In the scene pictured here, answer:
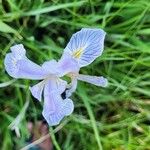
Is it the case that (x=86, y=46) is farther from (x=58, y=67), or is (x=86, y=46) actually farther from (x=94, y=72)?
(x=94, y=72)

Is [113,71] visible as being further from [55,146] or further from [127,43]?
[55,146]

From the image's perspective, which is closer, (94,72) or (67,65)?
(67,65)

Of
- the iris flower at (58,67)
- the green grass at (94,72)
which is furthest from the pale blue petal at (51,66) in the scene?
the green grass at (94,72)

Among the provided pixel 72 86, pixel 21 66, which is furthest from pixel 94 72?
pixel 21 66

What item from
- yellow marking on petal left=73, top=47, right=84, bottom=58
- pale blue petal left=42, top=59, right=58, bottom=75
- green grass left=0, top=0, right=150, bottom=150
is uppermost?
pale blue petal left=42, top=59, right=58, bottom=75

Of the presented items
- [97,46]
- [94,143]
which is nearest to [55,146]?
[94,143]

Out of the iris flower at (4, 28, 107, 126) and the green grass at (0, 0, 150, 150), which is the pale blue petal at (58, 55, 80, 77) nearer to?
the iris flower at (4, 28, 107, 126)

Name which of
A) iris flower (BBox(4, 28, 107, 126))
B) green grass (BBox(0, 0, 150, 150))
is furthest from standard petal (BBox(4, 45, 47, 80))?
green grass (BBox(0, 0, 150, 150))
